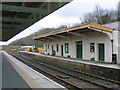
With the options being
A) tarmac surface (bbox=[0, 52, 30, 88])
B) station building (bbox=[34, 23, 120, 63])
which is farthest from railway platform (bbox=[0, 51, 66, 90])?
station building (bbox=[34, 23, 120, 63])

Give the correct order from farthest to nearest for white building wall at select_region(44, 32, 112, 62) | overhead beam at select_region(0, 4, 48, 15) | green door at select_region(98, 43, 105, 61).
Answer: green door at select_region(98, 43, 105, 61) → white building wall at select_region(44, 32, 112, 62) → overhead beam at select_region(0, 4, 48, 15)

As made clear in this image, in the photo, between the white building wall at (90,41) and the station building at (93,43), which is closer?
the station building at (93,43)

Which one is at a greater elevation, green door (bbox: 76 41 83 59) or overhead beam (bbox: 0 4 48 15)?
overhead beam (bbox: 0 4 48 15)

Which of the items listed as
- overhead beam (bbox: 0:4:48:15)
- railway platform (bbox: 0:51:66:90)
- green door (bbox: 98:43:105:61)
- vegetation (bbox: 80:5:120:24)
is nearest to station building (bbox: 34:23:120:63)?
green door (bbox: 98:43:105:61)

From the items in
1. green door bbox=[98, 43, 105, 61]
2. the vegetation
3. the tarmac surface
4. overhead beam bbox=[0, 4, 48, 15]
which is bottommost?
the tarmac surface

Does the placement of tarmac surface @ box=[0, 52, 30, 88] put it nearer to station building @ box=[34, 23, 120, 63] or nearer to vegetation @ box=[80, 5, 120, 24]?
station building @ box=[34, 23, 120, 63]

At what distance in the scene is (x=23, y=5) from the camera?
5.32 metres

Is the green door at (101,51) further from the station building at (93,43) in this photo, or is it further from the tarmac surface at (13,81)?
the tarmac surface at (13,81)

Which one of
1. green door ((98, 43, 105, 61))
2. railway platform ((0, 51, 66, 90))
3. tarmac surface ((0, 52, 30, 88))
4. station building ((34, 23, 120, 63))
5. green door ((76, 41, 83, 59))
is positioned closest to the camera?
railway platform ((0, 51, 66, 90))

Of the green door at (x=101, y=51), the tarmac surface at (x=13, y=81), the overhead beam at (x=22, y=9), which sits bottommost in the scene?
the tarmac surface at (x=13, y=81)

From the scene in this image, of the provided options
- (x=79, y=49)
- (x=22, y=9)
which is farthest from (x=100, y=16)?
(x=22, y=9)

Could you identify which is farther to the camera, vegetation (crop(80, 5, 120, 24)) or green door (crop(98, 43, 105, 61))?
vegetation (crop(80, 5, 120, 24))

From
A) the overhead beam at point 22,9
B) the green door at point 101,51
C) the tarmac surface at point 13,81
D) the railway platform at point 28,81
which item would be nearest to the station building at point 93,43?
Answer: the green door at point 101,51

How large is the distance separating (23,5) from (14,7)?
36 centimetres
